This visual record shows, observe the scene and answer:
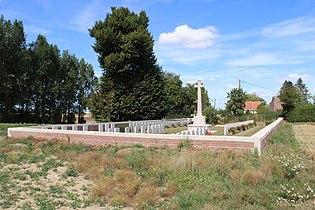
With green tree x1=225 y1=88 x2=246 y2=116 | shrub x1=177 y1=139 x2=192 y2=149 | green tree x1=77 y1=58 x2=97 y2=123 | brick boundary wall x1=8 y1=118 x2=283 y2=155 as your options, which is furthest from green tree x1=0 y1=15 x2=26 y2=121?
green tree x1=225 y1=88 x2=246 y2=116

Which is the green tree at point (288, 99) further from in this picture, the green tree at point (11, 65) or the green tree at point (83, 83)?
the green tree at point (11, 65)

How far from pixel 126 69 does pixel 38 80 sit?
12.4 m

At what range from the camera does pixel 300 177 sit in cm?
691

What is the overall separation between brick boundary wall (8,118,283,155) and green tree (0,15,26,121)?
1917cm

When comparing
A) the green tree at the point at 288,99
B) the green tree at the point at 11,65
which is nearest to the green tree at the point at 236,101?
the green tree at the point at 288,99

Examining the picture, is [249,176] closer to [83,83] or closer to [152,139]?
[152,139]

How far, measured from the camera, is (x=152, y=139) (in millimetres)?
10594

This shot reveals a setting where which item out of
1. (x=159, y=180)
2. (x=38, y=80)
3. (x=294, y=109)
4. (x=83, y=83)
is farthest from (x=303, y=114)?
(x=159, y=180)

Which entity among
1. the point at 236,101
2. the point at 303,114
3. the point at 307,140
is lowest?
the point at 307,140

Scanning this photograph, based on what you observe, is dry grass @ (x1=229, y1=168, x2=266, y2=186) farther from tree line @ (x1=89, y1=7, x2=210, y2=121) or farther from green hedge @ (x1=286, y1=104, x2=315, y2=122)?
green hedge @ (x1=286, y1=104, x2=315, y2=122)

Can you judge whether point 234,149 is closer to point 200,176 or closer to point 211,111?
point 200,176

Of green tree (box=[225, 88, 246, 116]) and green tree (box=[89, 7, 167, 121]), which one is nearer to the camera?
green tree (box=[89, 7, 167, 121])

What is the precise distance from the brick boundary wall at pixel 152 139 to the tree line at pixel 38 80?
2005 centimetres

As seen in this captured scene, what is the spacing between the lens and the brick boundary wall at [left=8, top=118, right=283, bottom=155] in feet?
30.6
